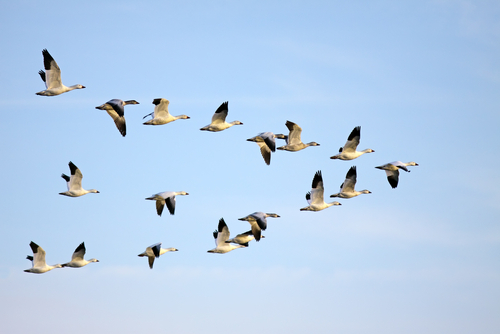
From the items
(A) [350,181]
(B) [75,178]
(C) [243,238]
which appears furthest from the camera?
(A) [350,181]

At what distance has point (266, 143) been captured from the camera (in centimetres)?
3544

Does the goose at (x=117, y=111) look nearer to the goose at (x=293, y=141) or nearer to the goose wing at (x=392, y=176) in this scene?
the goose at (x=293, y=141)

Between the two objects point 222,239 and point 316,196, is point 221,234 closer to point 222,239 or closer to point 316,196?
point 222,239

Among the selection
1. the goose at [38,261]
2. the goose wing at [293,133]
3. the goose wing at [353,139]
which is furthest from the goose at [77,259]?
the goose wing at [353,139]

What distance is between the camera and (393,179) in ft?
123

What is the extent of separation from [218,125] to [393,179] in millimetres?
7486

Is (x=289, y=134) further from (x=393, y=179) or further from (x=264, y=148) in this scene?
(x=393, y=179)

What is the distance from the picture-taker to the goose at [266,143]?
35.3 metres

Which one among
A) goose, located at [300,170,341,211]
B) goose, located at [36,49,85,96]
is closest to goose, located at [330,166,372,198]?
goose, located at [300,170,341,211]

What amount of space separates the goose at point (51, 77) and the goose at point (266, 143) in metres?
7.78

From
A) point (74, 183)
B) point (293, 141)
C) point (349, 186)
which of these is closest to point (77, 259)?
point (74, 183)

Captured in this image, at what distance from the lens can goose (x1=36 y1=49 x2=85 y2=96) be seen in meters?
35.2

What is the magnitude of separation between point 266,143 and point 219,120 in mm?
2640

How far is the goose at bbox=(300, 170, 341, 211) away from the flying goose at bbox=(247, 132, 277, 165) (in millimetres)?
2193
